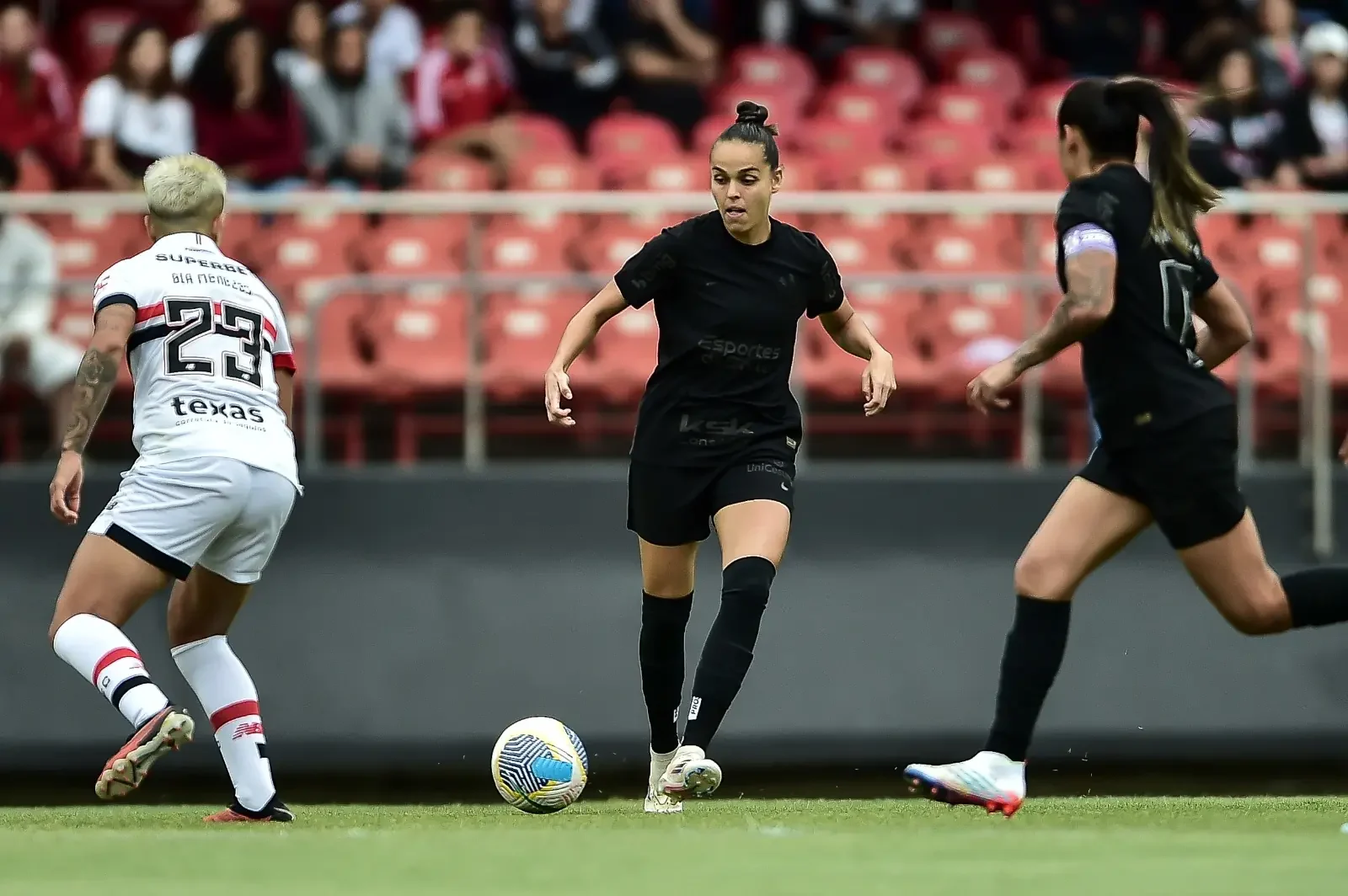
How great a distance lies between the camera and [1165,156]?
241 inches

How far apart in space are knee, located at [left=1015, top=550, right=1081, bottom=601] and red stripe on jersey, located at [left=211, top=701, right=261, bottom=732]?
2489mm

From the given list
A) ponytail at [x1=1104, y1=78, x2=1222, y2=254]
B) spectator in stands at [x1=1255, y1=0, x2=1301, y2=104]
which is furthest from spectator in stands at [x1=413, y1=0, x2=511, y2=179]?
ponytail at [x1=1104, y1=78, x2=1222, y2=254]

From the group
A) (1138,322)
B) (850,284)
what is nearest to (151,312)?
(1138,322)

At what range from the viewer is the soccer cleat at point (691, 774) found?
6180 mm

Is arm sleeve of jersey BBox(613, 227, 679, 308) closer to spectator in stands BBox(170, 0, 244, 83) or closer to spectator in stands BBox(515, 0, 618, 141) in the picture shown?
spectator in stands BBox(170, 0, 244, 83)

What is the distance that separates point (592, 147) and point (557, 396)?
6.23m

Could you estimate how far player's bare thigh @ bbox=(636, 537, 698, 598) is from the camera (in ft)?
22.7

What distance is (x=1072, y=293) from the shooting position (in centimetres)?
597

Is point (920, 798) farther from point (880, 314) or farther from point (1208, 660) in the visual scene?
point (880, 314)

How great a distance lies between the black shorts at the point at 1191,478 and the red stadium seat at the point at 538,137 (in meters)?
6.53

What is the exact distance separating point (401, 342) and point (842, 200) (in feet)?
7.35

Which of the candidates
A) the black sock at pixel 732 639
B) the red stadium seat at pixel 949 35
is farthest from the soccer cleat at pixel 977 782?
the red stadium seat at pixel 949 35

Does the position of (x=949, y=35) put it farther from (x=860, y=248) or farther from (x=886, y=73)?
(x=860, y=248)

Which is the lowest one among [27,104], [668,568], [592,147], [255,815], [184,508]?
[255,815]
